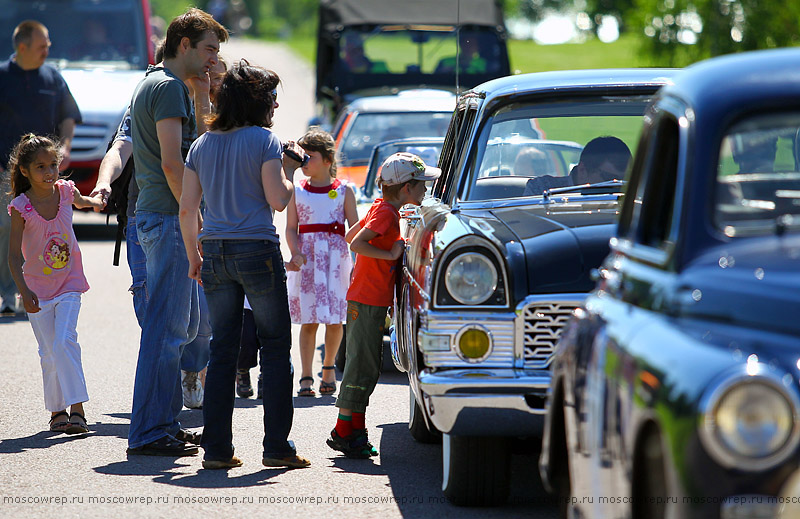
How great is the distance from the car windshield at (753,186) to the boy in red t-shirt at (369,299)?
2.17 meters

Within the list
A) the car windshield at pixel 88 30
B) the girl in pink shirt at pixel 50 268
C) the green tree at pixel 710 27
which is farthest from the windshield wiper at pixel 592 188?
the green tree at pixel 710 27

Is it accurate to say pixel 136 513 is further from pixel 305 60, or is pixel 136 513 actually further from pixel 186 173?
pixel 305 60

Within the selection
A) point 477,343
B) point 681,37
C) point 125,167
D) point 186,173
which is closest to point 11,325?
point 125,167

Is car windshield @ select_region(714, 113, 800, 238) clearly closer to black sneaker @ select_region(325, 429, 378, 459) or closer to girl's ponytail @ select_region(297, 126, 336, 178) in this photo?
black sneaker @ select_region(325, 429, 378, 459)

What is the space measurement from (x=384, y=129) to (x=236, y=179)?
777 centimetres

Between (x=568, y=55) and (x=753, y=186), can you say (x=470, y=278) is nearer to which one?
(x=753, y=186)

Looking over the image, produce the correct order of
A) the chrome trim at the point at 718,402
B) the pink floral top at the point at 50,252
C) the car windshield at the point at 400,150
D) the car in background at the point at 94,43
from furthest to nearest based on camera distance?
the car in background at the point at 94,43 < the car windshield at the point at 400,150 < the pink floral top at the point at 50,252 < the chrome trim at the point at 718,402

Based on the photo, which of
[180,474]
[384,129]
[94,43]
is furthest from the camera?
[94,43]

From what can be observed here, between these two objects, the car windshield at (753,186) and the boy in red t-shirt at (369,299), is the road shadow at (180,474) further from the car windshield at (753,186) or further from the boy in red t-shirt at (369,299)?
the car windshield at (753,186)

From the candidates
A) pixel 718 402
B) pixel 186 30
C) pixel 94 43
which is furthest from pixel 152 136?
pixel 94 43

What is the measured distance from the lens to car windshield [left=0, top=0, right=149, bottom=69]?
16.3 metres

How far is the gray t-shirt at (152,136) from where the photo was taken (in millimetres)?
6023

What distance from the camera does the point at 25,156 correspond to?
696 cm

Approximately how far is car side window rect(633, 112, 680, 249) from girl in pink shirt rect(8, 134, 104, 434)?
3708 mm
